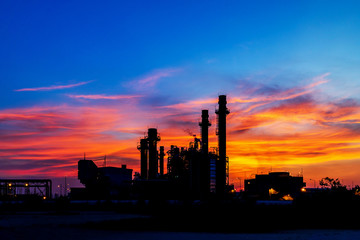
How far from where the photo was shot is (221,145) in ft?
327

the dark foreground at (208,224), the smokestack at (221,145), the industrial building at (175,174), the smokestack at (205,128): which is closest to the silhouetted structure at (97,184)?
the industrial building at (175,174)

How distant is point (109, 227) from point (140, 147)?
83.0 metres

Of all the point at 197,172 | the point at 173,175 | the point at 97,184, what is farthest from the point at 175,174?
the point at 97,184

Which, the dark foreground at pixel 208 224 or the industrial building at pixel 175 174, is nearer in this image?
the dark foreground at pixel 208 224

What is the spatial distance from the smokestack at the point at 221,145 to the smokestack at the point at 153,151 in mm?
24584

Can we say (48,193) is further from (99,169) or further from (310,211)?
(310,211)

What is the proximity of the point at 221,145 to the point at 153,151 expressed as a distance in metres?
30.4

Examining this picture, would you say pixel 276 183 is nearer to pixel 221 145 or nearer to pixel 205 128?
pixel 205 128

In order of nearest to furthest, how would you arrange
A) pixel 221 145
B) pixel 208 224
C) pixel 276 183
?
pixel 208 224 → pixel 221 145 → pixel 276 183

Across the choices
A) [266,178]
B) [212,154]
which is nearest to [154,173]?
[212,154]

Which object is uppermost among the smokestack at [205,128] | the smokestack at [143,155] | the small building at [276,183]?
the smokestack at [205,128]

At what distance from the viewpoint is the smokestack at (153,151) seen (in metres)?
123

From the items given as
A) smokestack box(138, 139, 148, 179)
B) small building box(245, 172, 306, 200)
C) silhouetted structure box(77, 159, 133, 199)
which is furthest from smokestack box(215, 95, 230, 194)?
small building box(245, 172, 306, 200)

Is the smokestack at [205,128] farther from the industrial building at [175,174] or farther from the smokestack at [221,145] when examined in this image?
the smokestack at [221,145]
